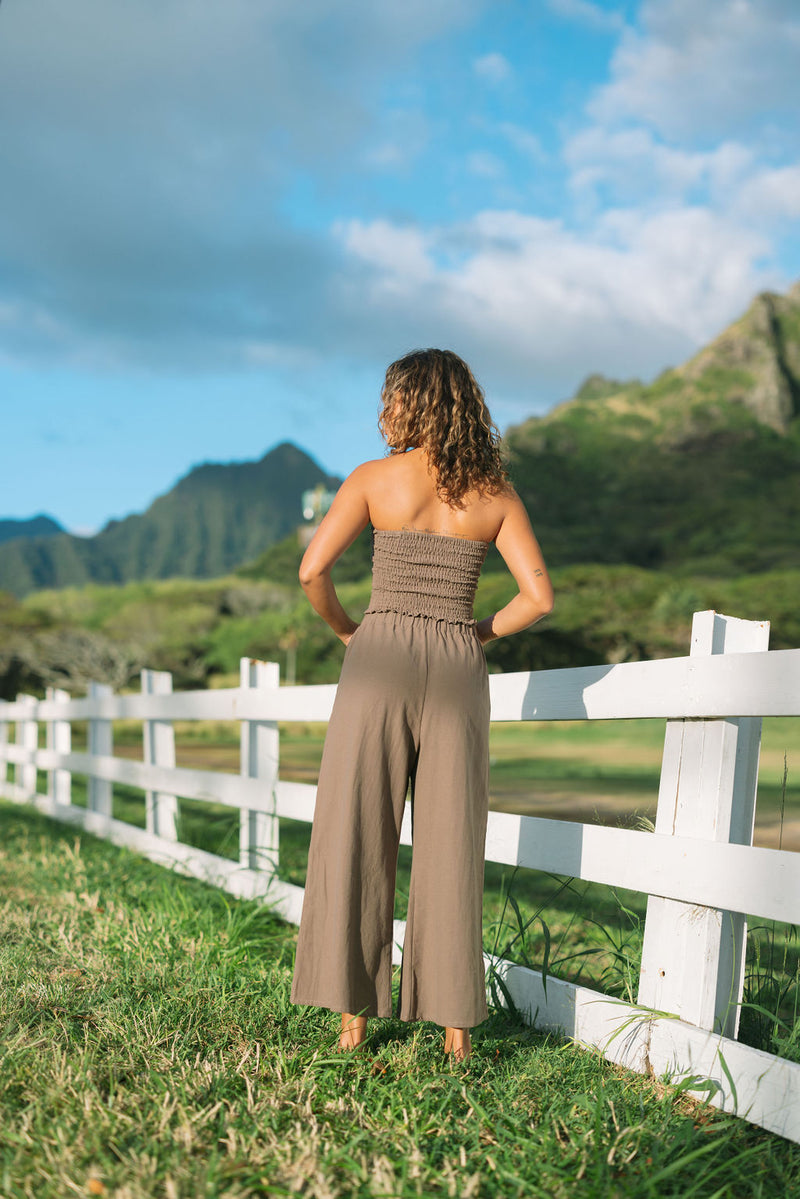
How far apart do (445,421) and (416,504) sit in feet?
0.78

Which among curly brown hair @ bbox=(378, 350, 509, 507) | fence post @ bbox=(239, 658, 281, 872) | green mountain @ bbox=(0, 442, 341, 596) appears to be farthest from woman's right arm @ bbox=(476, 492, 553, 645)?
green mountain @ bbox=(0, 442, 341, 596)

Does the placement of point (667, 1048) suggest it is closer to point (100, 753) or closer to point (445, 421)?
point (445, 421)

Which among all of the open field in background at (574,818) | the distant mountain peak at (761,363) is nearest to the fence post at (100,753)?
the open field in background at (574,818)

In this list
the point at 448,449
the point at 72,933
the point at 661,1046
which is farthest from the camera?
the point at 72,933

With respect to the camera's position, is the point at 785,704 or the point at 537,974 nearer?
the point at 785,704

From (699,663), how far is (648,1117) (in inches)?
42.3

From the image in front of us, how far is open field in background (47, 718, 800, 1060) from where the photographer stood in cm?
289

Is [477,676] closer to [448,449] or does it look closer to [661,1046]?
[448,449]

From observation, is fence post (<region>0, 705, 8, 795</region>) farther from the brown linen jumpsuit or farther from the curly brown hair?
the curly brown hair

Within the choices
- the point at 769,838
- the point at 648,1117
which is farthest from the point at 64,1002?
the point at 769,838

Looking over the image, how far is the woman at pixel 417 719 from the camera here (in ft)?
8.53

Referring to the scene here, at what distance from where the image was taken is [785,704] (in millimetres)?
2311

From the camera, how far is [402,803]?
2.73 m

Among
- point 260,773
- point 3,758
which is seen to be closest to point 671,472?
point 3,758
